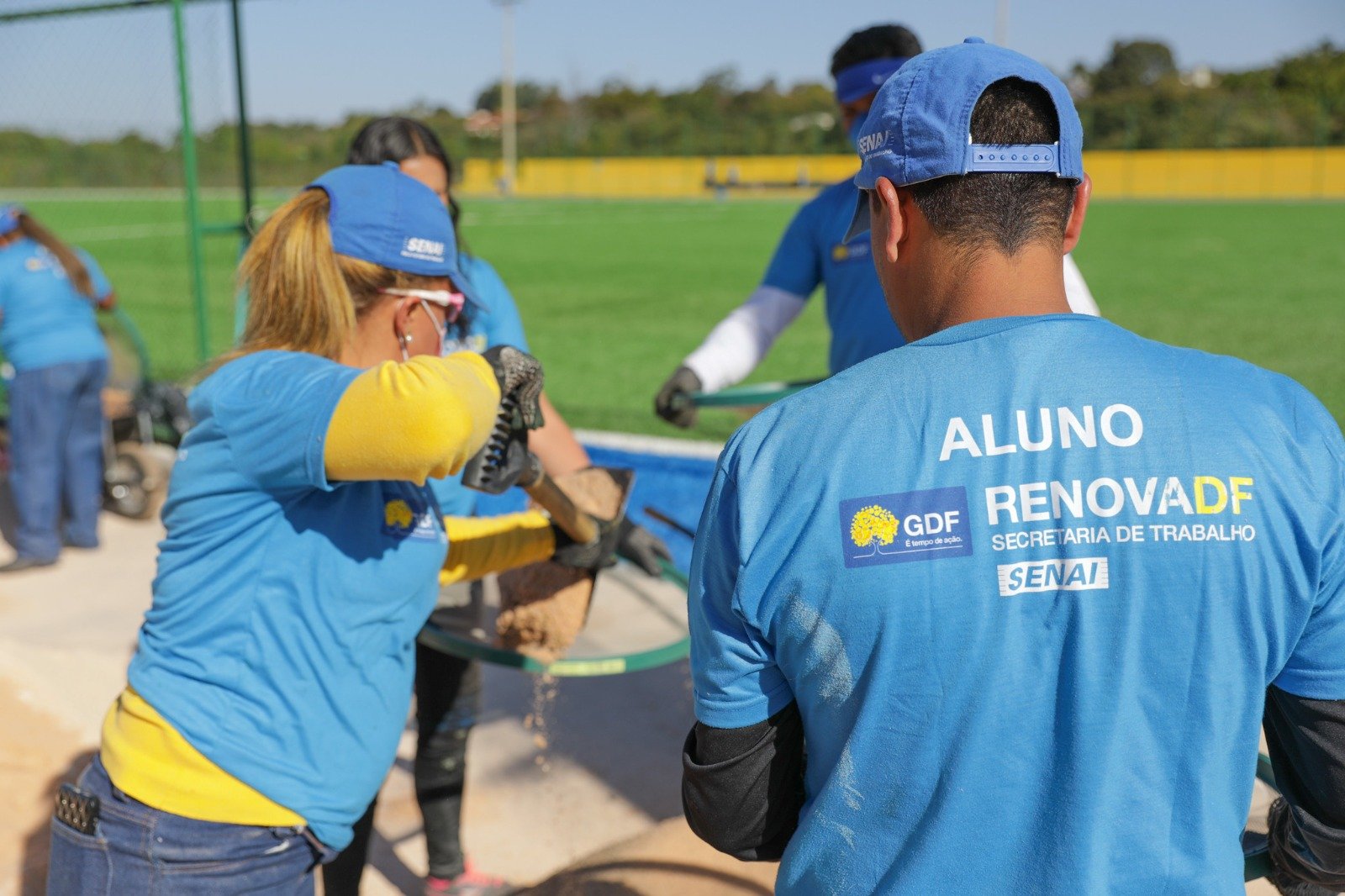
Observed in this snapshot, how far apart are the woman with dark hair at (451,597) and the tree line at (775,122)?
437 inches

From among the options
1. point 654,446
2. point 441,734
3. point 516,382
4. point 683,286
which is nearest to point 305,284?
point 516,382

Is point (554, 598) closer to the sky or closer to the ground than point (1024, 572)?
closer to the ground

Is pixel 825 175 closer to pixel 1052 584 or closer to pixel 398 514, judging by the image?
pixel 398 514

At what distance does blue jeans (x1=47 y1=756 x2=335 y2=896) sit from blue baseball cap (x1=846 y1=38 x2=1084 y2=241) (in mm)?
1457

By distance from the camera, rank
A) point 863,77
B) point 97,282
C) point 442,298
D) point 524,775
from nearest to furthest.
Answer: point 442,298 < point 863,77 < point 524,775 < point 97,282

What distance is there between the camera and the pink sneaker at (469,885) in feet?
11.6

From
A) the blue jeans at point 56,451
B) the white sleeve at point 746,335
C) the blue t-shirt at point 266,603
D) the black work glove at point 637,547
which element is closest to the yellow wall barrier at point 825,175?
the blue jeans at point 56,451

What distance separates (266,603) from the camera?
1.95 m

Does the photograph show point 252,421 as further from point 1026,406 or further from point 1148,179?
point 1148,179

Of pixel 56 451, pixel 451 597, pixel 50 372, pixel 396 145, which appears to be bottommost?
pixel 56 451

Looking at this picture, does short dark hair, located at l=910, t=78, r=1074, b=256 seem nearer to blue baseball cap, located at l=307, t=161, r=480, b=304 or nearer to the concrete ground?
blue baseball cap, located at l=307, t=161, r=480, b=304

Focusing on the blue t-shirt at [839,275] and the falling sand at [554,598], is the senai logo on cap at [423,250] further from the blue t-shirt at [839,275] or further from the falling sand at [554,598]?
the blue t-shirt at [839,275]

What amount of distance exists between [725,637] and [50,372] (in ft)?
22.2

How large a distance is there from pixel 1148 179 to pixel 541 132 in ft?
93.5
